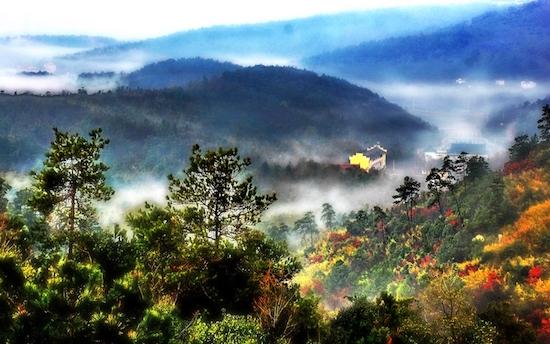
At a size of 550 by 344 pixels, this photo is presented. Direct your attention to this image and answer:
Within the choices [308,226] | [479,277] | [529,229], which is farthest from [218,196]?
[308,226]

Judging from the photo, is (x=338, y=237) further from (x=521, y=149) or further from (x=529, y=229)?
(x=529, y=229)

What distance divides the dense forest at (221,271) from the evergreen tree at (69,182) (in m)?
0.09

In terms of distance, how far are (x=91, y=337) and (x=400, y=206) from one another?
101m

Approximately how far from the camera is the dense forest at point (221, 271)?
19109mm

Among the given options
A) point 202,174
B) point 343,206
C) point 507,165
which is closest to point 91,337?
point 202,174

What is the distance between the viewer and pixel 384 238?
3775 inches

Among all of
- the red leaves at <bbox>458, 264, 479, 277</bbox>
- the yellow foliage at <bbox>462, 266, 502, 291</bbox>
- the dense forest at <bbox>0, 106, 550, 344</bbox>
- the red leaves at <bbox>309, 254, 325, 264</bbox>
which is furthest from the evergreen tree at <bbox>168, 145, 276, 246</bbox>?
the red leaves at <bbox>309, 254, 325, 264</bbox>

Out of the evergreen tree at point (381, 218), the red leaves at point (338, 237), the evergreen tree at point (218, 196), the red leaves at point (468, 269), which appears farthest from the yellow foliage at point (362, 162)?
the evergreen tree at point (218, 196)

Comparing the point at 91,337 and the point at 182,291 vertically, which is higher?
the point at 91,337

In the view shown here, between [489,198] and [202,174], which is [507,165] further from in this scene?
[202,174]

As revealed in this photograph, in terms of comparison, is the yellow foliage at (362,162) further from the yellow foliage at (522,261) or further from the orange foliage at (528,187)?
the yellow foliage at (522,261)

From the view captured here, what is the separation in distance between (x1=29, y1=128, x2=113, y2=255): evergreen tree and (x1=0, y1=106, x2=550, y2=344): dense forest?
0.29 feet

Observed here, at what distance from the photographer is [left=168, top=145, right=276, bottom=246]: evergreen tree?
37.5 m

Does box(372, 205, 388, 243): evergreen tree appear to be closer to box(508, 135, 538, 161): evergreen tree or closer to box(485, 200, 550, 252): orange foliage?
box(508, 135, 538, 161): evergreen tree
